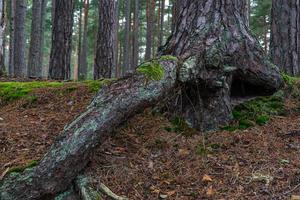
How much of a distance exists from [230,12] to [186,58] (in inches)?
37.4

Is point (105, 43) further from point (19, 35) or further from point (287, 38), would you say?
point (19, 35)

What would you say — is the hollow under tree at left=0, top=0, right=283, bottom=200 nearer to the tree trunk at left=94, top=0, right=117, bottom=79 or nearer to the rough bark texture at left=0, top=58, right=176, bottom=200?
the rough bark texture at left=0, top=58, right=176, bottom=200

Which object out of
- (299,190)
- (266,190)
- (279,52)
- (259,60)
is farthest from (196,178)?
(279,52)

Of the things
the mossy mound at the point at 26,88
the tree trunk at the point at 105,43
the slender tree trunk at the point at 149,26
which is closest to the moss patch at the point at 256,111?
the mossy mound at the point at 26,88

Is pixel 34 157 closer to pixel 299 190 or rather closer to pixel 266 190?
pixel 266 190

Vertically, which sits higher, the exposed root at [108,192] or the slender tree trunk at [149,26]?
the slender tree trunk at [149,26]

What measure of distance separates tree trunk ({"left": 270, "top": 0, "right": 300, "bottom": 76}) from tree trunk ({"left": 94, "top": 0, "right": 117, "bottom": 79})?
4153mm

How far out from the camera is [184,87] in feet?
12.7

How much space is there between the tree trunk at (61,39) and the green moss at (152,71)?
559 cm

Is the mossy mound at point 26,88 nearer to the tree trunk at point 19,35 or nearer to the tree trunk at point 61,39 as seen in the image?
the tree trunk at point 61,39

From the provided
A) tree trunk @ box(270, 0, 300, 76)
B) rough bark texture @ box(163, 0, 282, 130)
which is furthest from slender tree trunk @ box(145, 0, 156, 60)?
rough bark texture @ box(163, 0, 282, 130)

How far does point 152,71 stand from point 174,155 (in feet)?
2.70

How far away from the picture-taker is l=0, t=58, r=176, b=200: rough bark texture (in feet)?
9.00

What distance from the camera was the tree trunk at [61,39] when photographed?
8.75 m
